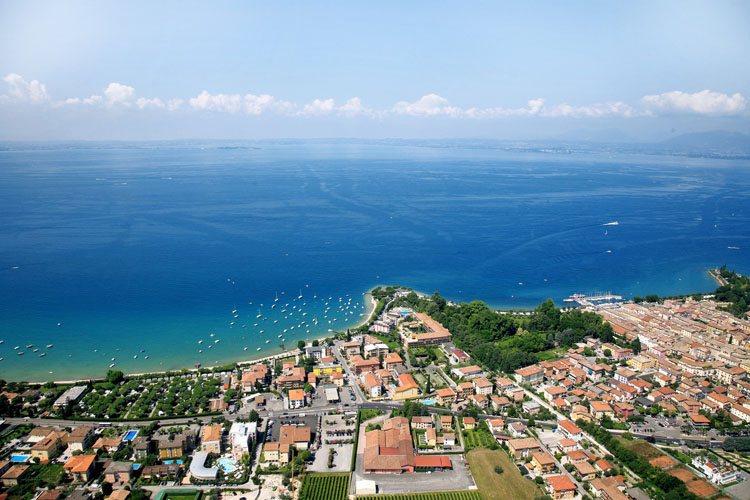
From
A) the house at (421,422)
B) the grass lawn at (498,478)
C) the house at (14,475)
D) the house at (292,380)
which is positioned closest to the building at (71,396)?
the house at (14,475)

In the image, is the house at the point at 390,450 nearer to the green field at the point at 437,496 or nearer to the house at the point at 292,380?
the green field at the point at 437,496

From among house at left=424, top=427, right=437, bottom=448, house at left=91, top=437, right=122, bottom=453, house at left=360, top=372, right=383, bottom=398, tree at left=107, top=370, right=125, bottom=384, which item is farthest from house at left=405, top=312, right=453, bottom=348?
house at left=91, top=437, right=122, bottom=453

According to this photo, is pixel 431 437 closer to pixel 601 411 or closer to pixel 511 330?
pixel 601 411

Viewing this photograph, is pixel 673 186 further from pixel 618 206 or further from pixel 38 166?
pixel 38 166

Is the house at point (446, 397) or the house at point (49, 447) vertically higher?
the house at point (49, 447)

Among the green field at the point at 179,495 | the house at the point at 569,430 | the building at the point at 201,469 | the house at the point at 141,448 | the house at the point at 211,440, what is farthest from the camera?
the house at the point at 569,430

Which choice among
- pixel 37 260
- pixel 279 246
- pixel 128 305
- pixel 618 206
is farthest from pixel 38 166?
pixel 618 206

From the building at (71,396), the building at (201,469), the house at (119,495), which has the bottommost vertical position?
the building at (201,469)
